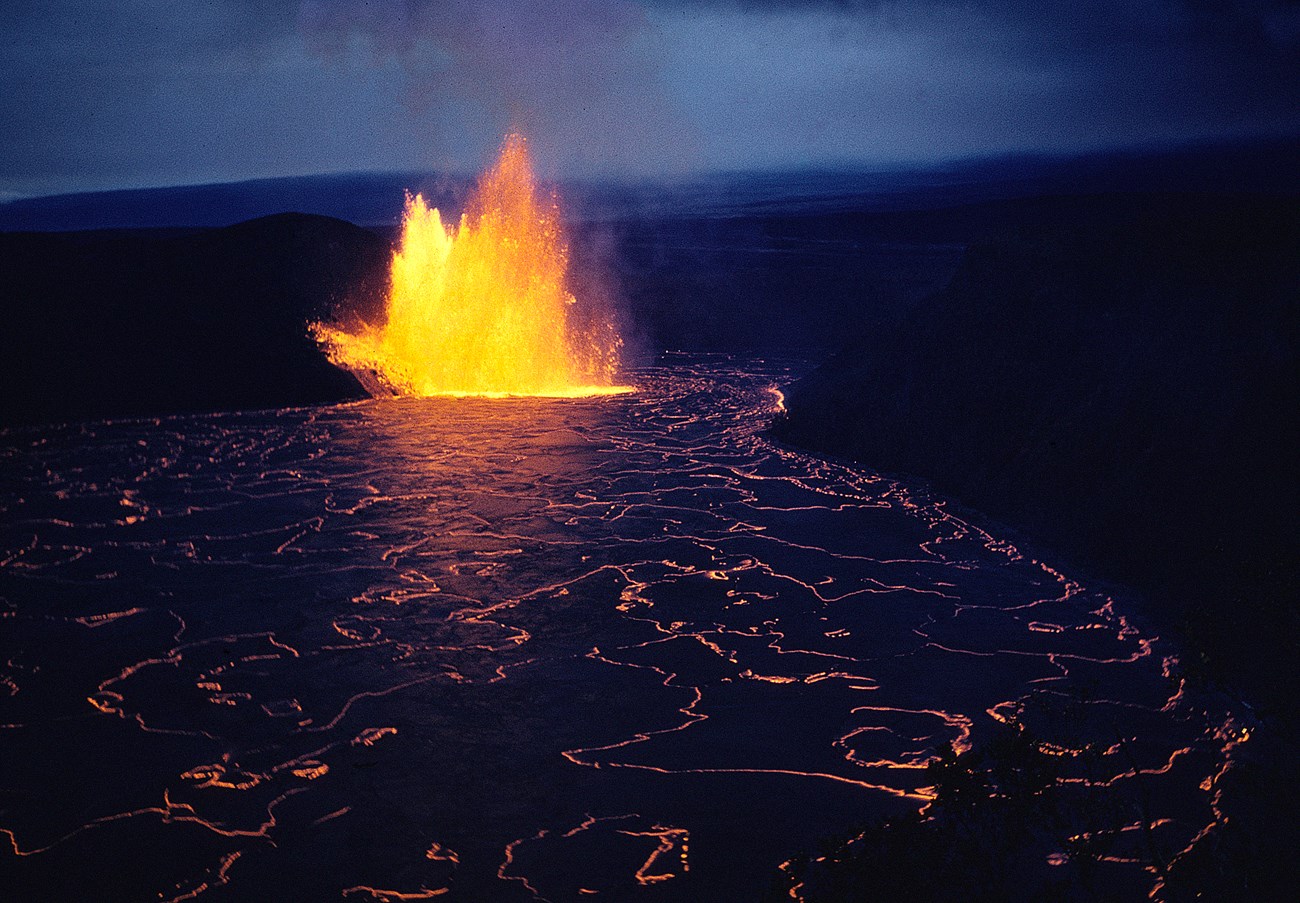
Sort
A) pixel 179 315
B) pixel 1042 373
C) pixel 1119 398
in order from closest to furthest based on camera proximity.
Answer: pixel 1119 398 → pixel 1042 373 → pixel 179 315

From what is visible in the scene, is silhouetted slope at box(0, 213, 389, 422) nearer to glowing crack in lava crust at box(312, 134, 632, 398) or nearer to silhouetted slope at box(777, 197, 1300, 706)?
glowing crack in lava crust at box(312, 134, 632, 398)

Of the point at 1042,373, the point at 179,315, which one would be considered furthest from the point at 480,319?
the point at 1042,373

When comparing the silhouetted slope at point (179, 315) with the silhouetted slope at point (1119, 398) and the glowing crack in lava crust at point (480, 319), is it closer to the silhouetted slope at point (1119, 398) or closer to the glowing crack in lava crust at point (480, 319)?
the glowing crack in lava crust at point (480, 319)

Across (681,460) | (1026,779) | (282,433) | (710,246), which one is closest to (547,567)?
Result: (681,460)

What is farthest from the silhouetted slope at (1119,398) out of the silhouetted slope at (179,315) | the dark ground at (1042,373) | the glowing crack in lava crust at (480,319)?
the silhouetted slope at (179,315)

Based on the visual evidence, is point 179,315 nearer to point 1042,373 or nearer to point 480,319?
point 480,319
